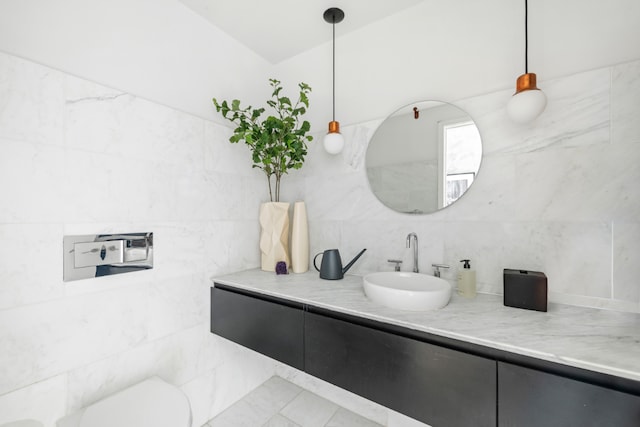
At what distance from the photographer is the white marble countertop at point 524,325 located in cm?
69

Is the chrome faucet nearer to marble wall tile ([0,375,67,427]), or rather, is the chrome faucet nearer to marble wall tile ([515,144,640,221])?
marble wall tile ([515,144,640,221])

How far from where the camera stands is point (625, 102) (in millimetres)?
988

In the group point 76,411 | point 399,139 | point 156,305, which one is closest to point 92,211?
point 156,305

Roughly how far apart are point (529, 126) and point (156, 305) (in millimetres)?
1928

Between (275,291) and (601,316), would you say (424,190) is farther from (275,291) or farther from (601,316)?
(275,291)

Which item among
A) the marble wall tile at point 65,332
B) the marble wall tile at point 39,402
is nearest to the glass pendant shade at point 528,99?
the marble wall tile at point 65,332

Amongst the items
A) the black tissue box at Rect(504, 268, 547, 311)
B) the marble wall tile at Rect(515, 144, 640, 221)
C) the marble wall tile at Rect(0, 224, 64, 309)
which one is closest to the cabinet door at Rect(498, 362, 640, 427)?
the black tissue box at Rect(504, 268, 547, 311)

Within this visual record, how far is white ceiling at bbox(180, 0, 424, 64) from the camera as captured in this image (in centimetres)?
143

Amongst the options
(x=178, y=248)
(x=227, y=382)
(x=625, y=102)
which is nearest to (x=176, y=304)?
(x=178, y=248)

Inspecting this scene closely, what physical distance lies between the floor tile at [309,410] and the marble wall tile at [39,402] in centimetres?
109

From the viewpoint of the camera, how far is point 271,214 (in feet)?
5.57

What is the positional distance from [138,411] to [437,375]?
3.57 ft

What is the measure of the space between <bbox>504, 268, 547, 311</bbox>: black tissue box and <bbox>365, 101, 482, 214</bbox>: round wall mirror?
1.43 feet

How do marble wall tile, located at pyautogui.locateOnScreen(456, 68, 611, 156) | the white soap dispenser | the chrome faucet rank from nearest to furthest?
marble wall tile, located at pyautogui.locateOnScreen(456, 68, 611, 156), the white soap dispenser, the chrome faucet
